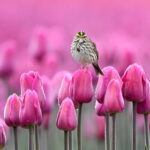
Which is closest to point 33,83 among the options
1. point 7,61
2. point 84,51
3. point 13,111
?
point 13,111

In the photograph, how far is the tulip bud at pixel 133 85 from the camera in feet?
7.98

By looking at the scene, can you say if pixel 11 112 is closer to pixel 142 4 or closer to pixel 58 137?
pixel 58 137

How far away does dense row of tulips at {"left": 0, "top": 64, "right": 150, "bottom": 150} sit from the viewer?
7.73 feet

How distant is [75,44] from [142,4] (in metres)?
2.91

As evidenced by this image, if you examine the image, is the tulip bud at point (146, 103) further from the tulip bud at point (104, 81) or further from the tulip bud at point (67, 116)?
the tulip bud at point (67, 116)

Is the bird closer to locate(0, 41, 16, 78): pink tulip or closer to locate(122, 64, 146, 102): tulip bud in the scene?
locate(0, 41, 16, 78): pink tulip

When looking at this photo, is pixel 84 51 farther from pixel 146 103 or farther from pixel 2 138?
pixel 2 138

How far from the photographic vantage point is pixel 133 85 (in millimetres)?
2438

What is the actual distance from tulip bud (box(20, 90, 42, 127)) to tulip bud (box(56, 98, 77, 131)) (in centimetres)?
7

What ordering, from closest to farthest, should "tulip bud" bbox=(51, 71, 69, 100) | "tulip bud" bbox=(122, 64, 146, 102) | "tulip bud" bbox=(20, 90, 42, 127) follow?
"tulip bud" bbox=(20, 90, 42, 127) < "tulip bud" bbox=(122, 64, 146, 102) < "tulip bud" bbox=(51, 71, 69, 100)

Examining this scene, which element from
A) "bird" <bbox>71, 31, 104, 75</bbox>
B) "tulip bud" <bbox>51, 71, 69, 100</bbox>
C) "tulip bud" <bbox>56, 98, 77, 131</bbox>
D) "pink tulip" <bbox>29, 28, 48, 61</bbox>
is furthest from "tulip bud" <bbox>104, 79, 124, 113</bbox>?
"pink tulip" <bbox>29, 28, 48, 61</bbox>

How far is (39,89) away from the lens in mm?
2426

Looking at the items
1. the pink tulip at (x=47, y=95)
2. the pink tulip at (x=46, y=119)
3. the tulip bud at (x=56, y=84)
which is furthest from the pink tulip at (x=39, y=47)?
the pink tulip at (x=47, y=95)

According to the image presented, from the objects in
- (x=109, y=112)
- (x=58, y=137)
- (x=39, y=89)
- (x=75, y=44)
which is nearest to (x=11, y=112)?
(x=39, y=89)
